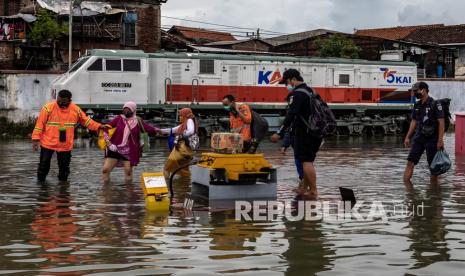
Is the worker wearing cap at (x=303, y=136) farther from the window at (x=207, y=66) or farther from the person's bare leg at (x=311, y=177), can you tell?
the window at (x=207, y=66)

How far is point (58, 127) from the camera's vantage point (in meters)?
13.2

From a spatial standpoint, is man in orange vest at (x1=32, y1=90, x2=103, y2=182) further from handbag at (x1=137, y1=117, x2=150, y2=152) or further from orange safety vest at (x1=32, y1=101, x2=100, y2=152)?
handbag at (x1=137, y1=117, x2=150, y2=152)

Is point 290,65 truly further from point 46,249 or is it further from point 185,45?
point 46,249

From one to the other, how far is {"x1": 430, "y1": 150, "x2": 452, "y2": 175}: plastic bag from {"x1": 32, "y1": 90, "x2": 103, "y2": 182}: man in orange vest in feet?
17.9

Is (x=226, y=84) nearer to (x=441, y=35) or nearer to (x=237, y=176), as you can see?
(x=237, y=176)

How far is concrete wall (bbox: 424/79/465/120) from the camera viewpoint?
4716 centimetres

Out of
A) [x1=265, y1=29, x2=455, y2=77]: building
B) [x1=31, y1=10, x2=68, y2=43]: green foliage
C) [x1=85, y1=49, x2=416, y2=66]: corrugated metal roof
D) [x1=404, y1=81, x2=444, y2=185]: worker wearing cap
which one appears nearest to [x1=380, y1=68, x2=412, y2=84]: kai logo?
[x1=85, y1=49, x2=416, y2=66]: corrugated metal roof

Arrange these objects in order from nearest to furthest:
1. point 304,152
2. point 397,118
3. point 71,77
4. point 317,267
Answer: point 317,267 → point 304,152 → point 71,77 → point 397,118

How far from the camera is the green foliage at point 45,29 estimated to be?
41844mm

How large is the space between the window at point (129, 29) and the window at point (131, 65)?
16.0 m

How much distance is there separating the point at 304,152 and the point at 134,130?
3.65 meters

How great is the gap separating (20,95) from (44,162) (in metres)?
24.4

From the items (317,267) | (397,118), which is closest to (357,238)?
(317,267)

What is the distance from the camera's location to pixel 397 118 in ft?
125
